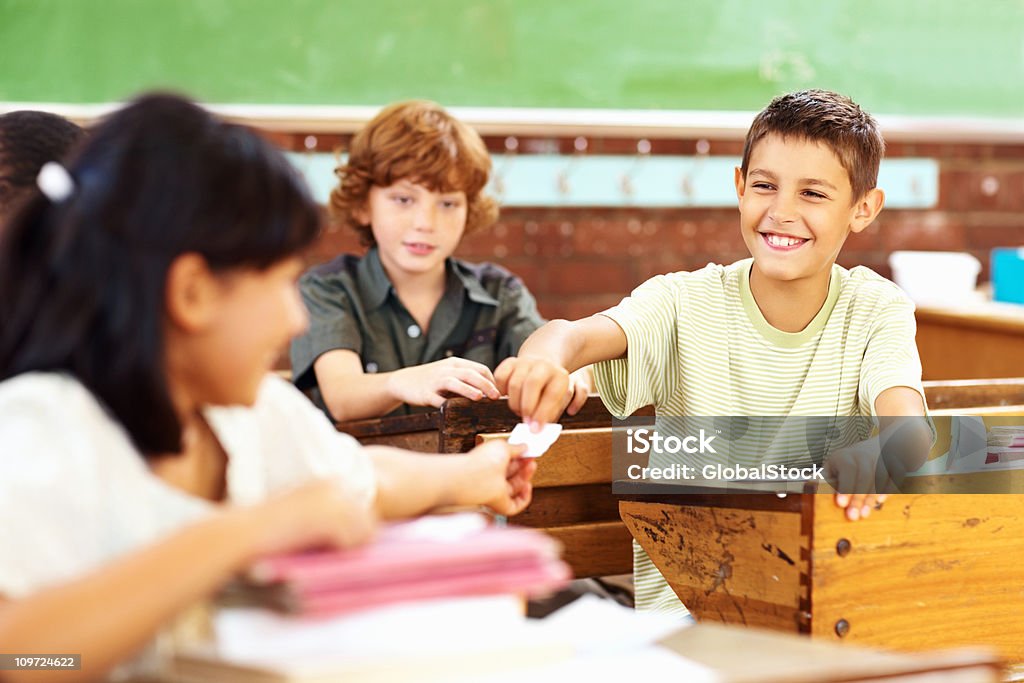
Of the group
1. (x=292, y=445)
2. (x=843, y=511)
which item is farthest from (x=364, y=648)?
(x=843, y=511)

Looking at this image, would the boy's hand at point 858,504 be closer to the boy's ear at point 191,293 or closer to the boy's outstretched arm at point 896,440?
the boy's outstretched arm at point 896,440

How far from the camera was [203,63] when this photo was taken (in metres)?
3.13

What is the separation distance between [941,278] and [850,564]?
2.29 meters

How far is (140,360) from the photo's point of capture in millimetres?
823

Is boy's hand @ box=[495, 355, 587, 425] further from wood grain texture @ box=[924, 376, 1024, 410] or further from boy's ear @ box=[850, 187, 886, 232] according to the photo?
wood grain texture @ box=[924, 376, 1024, 410]

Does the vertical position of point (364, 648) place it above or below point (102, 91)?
below

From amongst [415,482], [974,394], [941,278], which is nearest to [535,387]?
[415,482]

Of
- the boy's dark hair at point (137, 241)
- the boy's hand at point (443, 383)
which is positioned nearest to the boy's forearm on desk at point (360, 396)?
the boy's hand at point (443, 383)

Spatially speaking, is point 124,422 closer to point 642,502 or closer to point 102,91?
point 642,502

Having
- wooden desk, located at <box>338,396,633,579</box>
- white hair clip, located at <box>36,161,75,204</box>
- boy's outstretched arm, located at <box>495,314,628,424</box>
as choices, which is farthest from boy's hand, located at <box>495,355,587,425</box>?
white hair clip, located at <box>36,161,75,204</box>

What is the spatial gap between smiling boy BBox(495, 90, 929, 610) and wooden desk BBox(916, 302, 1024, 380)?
141cm

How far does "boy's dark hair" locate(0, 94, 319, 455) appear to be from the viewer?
818 millimetres

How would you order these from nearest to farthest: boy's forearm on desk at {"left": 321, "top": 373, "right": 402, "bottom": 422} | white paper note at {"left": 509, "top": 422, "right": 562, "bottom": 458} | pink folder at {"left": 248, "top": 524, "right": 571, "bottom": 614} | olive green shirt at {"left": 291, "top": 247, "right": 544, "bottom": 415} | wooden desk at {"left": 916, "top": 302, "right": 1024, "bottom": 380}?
pink folder at {"left": 248, "top": 524, "right": 571, "bottom": 614} → white paper note at {"left": 509, "top": 422, "right": 562, "bottom": 458} → boy's forearm on desk at {"left": 321, "top": 373, "right": 402, "bottom": 422} → olive green shirt at {"left": 291, "top": 247, "right": 544, "bottom": 415} → wooden desk at {"left": 916, "top": 302, "right": 1024, "bottom": 380}

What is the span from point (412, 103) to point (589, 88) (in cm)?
101
